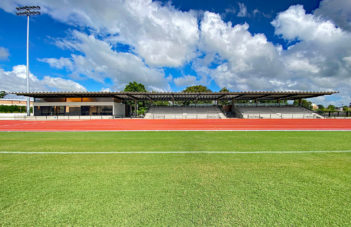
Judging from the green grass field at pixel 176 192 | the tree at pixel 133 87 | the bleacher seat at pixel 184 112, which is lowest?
the green grass field at pixel 176 192

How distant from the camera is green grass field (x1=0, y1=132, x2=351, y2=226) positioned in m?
2.35

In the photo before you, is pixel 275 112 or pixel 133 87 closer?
pixel 275 112

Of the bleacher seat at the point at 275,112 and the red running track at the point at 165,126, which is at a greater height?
the bleacher seat at the point at 275,112

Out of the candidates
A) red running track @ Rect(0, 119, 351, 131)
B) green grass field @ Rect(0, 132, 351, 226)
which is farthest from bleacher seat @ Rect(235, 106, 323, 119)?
green grass field @ Rect(0, 132, 351, 226)

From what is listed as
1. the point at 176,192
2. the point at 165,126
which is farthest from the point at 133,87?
the point at 176,192

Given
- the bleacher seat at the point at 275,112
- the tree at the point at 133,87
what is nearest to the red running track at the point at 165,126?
the bleacher seat at the point at 275,112

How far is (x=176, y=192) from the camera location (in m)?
3.09

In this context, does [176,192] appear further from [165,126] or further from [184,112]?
[184,112]

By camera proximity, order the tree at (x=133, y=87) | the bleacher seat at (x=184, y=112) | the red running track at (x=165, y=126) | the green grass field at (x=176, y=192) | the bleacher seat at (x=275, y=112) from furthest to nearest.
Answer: the tree at (x=133, y=87) → the bleacher seat at (x=184, y=112) → the bleacher seat at (x=275, y=112) → the red running track at (x=165, y=126) → the green grass field at (x=176, y=192)

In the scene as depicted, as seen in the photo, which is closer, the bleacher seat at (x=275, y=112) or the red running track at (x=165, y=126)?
the red running track at (x=165, y=126)

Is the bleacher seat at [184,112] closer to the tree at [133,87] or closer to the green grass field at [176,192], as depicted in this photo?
the tree at [133,87]

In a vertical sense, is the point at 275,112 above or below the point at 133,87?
below

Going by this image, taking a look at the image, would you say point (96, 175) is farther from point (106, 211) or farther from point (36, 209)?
point (106, 211)

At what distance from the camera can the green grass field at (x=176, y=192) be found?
235cm
